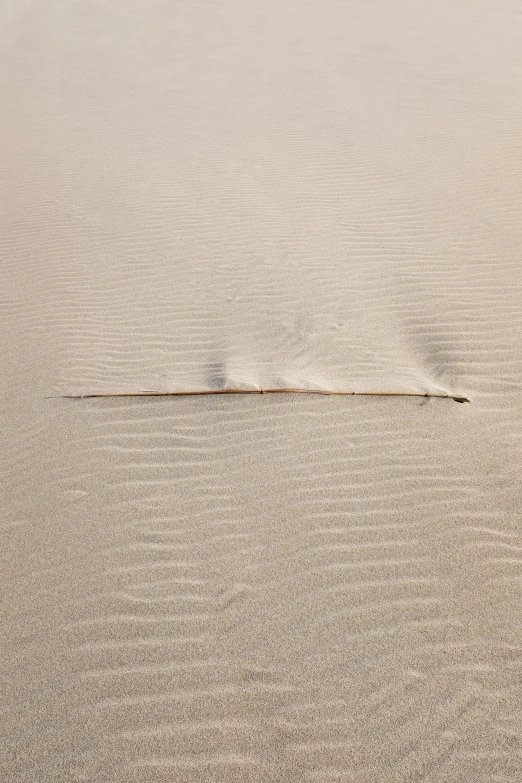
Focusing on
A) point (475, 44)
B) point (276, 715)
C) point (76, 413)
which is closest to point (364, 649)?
point (276, 715)

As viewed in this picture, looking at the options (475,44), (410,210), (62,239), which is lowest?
(62,239)

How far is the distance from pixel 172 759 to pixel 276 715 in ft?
1.50

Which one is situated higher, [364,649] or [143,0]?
[143,0]

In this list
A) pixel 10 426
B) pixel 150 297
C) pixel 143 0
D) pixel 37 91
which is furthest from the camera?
pixel 143 0

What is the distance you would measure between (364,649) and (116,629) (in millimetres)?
1168

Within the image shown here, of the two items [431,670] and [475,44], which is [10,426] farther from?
[475,44]

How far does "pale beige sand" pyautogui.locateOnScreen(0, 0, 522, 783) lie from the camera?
299 cm

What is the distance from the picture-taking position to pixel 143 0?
19.1 meters

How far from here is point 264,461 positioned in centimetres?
430

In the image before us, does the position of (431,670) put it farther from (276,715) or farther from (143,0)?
(143,0)

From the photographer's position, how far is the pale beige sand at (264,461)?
118 inches

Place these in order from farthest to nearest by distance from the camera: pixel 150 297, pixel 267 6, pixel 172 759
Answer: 1. pixel 267 6
2. pixel 150 297
3. pixel 172 759

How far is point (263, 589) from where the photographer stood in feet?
11.6

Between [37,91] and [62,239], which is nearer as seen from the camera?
[62,239]
